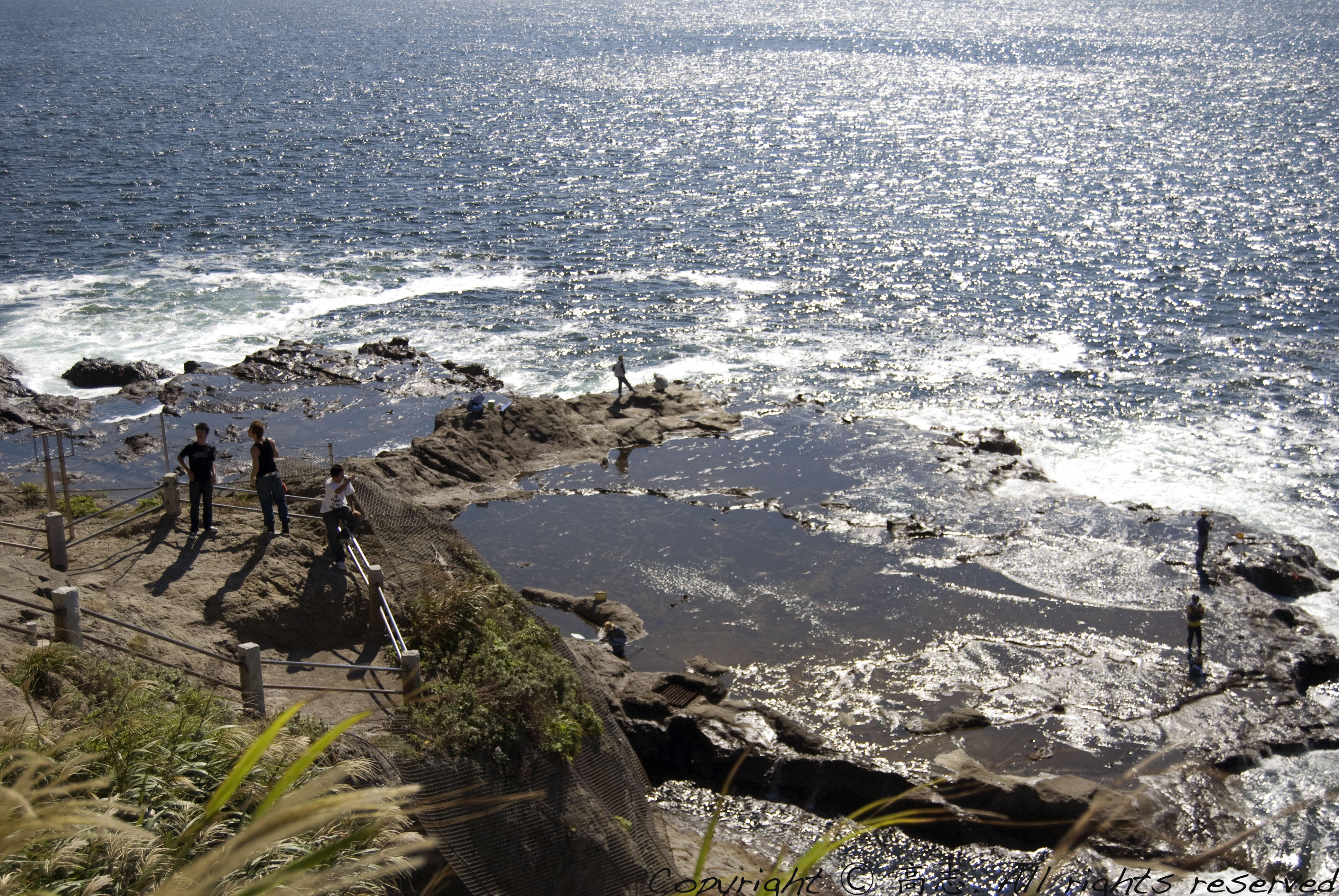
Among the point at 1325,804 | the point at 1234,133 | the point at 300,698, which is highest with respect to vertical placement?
the point at 1234,133

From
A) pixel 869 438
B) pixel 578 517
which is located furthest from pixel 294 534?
pixel 869 438

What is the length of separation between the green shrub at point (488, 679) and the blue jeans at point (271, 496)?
9.86ft

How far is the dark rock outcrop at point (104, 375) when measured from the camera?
3544 cm

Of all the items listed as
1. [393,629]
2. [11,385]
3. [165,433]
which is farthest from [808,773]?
[11,385]

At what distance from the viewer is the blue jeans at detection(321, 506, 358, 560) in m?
15.8

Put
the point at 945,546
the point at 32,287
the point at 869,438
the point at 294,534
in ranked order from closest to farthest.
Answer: the point at 294,534
the point at 945,546
the point at 869,438
the point at 32,287

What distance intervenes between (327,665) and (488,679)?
1.99m

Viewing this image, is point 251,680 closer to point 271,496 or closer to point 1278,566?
point 271,496

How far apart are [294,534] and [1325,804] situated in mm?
17753

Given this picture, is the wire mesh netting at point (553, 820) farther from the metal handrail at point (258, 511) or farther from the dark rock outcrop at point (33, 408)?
the dark rock outcrop at point (33, 408)

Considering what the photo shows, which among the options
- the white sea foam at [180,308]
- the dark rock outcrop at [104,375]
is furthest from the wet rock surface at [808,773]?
the white sea foam at [180,308]

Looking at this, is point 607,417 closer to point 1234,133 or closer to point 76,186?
point 76,186

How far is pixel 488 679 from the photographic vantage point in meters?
13.1

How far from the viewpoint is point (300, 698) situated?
13.1 metres
